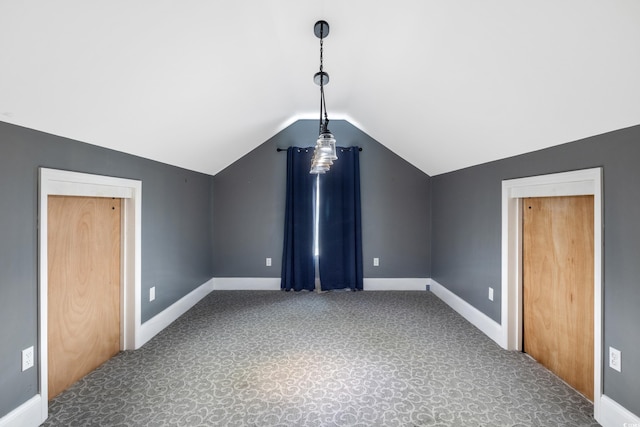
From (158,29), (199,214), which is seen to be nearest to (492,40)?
(158,29)

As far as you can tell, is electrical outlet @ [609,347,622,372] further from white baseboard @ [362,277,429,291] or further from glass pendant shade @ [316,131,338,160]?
white baseboard @ [362,277,429,291]

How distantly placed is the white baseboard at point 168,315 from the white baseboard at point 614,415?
11.9 feet

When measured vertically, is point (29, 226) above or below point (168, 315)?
above

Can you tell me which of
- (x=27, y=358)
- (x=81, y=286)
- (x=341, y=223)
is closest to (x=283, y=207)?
(x=341, y=223)

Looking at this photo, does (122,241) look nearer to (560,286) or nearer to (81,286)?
(81,286)

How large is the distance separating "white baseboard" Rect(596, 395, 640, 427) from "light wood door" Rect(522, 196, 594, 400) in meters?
0.31

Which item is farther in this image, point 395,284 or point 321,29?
point 395,284

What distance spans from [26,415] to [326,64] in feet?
11.0

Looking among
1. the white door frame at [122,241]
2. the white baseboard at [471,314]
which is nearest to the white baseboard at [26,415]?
the white door frame at [122,241]

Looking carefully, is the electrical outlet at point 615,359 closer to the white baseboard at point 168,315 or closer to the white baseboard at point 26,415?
the white baseboard at point 26,415

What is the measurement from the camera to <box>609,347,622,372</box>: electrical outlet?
5.89 ft

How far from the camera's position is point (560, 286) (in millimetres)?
2422

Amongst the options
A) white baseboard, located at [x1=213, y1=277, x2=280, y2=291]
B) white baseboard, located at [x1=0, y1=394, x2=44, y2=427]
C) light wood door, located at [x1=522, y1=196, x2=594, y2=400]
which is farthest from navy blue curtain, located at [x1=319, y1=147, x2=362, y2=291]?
white baseboard, located at [x1=0, y1=394, x2=44, y2=427]

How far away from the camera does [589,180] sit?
2020 millimetres
